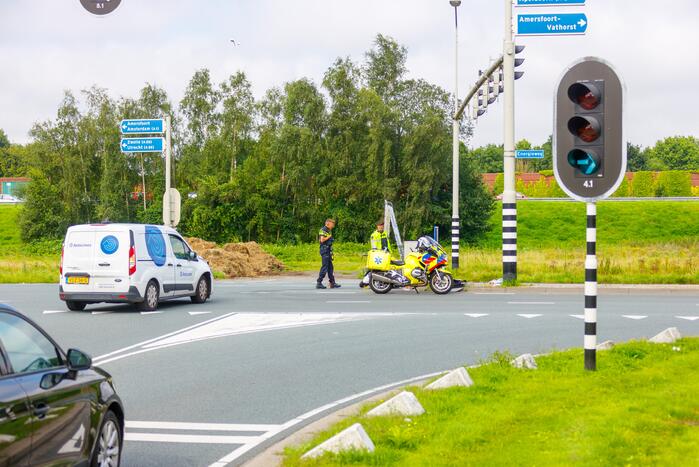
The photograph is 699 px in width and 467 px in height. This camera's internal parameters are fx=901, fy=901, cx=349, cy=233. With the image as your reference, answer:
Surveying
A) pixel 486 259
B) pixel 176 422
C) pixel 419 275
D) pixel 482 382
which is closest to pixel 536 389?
pixel 482 382

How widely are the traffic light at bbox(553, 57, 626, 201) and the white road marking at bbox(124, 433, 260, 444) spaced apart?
420 cm

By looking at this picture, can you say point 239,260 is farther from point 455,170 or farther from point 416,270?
point 416,270

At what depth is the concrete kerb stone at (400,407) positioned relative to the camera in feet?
24.7

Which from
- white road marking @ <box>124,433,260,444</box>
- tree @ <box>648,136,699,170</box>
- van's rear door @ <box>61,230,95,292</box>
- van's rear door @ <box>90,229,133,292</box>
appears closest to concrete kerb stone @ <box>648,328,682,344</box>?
white road marking @ <box>124,433,260,444</box>

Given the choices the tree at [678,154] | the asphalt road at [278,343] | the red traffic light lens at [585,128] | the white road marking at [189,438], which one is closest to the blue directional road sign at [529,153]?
the asphalt road at [278,343]

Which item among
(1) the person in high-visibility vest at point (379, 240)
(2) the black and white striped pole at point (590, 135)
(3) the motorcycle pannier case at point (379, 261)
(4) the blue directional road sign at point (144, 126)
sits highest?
(4) the blue directional road sign at point (144, 126)

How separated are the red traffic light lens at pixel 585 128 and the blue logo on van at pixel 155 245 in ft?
38.9

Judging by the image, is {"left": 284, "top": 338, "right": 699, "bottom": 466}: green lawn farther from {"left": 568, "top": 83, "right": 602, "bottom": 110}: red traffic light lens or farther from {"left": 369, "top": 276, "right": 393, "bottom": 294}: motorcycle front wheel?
{"left": 369, "top": 276, "right": 393, "bottom": 294}: motorcycle front wheel

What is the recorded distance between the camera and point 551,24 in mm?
21062

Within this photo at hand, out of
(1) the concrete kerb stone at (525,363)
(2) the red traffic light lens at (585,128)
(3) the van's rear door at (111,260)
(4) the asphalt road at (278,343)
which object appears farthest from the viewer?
(3) the van's rear door at (111,260)

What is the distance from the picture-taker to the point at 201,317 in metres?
17.4

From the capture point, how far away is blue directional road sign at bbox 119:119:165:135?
2762 centimetres

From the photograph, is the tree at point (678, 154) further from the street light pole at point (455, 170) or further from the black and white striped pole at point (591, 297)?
the black and white striped pole at point (591, 297)

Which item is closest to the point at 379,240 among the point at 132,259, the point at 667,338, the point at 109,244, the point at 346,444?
the point at 132,259
